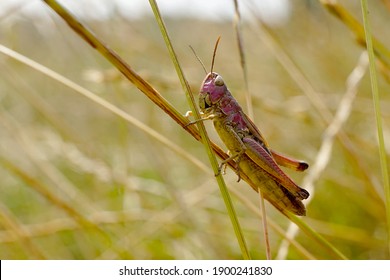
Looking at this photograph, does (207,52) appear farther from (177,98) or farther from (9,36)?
(9,36)

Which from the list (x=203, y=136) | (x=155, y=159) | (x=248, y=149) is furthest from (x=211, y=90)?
(x=155, y=159)

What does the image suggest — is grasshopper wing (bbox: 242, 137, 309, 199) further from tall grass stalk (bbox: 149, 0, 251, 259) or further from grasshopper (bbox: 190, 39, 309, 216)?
tall grass stalk (bbox: 149, 0, 251, 259)

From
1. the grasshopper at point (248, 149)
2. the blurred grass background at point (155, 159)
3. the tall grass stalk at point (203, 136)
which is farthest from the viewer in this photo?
the blurred grass background at point (155, 159)

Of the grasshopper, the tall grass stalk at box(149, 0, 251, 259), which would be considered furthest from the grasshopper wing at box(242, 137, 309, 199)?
the tall grass stalk at box(149, 0, 251, 259)

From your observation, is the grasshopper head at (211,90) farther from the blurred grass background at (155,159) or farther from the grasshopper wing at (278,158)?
the blurred grass background at (155,159)

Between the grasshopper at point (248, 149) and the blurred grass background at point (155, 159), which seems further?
the blurred grass background at point (155, 159)

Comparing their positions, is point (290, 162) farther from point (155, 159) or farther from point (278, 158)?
point (155, 159)

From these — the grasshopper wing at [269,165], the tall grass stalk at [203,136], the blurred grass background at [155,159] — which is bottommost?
the tall grass stalk at [203,136]

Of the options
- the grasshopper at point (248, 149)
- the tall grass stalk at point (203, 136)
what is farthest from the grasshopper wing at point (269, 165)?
the tall grass stalk at point (203, 136)
